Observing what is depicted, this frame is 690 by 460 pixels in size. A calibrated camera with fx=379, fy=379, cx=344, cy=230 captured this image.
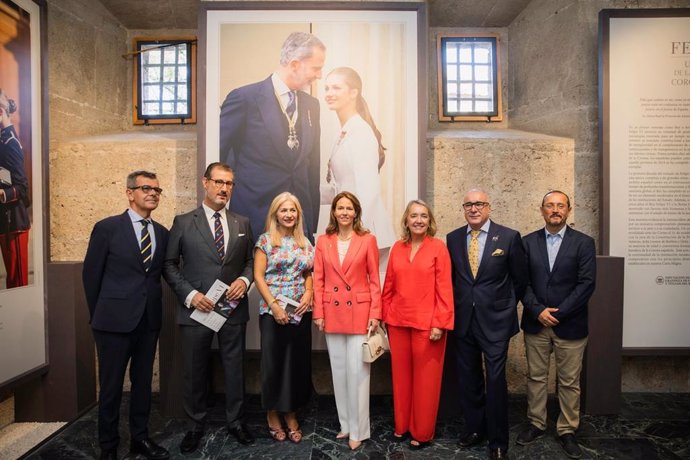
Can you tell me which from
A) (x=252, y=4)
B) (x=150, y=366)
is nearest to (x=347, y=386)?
(x=150, y=366)

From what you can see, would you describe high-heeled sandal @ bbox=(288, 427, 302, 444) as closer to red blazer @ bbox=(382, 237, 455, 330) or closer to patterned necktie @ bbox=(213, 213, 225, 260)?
red blazer @ bbox=(382, 237, 455, 330)

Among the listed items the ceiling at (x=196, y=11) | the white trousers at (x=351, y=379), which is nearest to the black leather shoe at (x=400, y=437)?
the white trousers at (x=351, y=379)

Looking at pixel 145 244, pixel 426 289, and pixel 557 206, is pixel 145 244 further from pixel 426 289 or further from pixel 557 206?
pixel 557 206

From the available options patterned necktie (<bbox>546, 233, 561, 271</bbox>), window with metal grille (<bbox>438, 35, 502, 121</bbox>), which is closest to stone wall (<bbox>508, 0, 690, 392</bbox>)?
window with metal grille (<bbox>438, 35, 502, 121</bbox>)

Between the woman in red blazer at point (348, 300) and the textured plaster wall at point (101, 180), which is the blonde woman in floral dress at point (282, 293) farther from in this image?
the textured plaster wall at point (101, 180)

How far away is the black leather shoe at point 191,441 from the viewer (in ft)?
9.64

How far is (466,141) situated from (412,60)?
1.00 metres

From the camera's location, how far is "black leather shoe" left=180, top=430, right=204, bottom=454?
2939 millimetres

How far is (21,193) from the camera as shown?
3244mm

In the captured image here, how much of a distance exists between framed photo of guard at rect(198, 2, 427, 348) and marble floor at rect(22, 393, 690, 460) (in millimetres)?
1735

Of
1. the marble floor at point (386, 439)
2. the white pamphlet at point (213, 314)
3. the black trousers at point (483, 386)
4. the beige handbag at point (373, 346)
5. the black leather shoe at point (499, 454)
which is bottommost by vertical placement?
the marble floor at point (386, 439)

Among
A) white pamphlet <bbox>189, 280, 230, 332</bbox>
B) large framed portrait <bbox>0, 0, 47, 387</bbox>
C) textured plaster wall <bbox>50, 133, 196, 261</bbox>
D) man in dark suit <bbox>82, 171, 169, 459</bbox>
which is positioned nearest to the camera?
man in dark suit <bbox>82, 171, 169, 459</bbox>

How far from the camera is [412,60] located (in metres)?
3.86

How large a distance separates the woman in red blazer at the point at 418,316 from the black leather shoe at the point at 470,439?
0.27m
